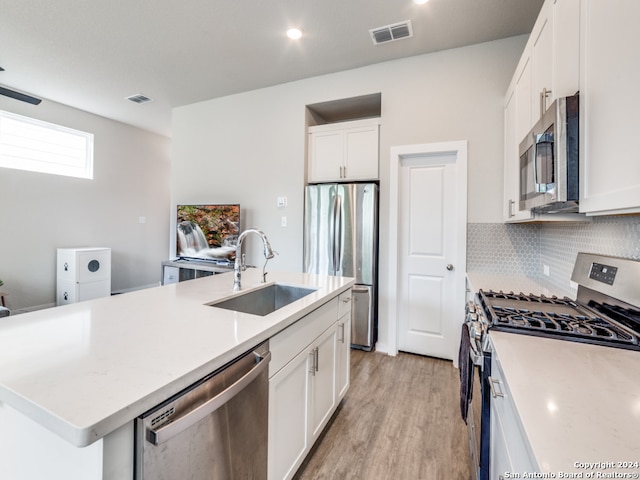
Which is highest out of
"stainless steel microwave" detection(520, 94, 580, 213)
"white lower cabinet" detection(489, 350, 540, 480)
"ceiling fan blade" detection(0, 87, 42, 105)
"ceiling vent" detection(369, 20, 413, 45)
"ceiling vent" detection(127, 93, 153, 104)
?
"ceiling vent" detection(127, 93, 153, 104)

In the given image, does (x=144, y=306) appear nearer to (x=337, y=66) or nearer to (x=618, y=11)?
(x=618, y=11)

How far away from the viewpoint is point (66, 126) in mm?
4457

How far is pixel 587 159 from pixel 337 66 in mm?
2800

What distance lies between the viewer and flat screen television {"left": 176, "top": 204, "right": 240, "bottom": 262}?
12.5 ft

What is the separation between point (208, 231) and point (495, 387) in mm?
3674

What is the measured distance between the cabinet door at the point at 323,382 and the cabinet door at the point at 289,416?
0.27 ft

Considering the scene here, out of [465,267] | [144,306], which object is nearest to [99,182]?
[144,306]

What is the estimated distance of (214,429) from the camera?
0.87m

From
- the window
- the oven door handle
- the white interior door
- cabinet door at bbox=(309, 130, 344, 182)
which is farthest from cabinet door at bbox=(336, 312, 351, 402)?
the window

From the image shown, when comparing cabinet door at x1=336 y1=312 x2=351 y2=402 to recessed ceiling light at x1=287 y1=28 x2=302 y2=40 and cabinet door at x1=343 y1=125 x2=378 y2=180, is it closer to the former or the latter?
cabinet door at x1=343 y1=125 x2=378 y2=180

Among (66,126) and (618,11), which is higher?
(66,126)

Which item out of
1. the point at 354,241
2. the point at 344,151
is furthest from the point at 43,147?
the point at 354,241

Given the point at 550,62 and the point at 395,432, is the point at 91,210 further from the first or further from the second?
the point at 550,62

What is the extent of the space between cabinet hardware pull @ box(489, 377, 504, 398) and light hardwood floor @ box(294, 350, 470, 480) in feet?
2.94
